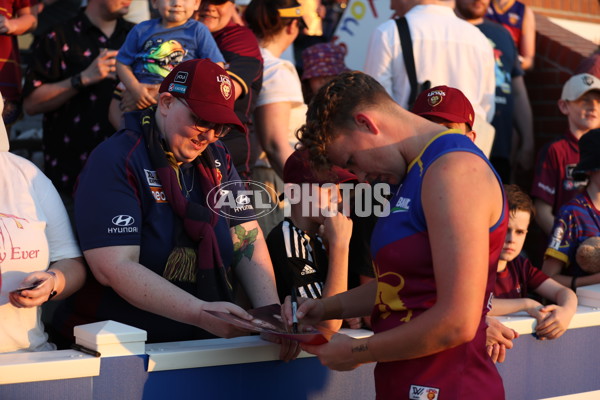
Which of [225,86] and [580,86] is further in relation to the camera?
[580,86]

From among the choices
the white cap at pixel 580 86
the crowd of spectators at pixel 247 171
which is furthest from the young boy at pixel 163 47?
the white cap at pixel 580 86

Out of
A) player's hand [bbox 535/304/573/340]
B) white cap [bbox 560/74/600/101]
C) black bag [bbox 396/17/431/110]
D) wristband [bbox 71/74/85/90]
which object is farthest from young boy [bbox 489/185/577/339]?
wristband [bbox 71/74/85/90]

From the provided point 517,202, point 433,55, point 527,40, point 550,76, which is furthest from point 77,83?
point 550,76

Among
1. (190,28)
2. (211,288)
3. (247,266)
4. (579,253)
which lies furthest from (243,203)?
(579,253)

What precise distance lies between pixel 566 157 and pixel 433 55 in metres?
1.37

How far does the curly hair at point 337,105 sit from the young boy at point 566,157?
3.61m

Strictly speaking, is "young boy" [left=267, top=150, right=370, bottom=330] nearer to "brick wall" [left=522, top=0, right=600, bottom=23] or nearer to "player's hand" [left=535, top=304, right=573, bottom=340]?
"player's hand" [left=535, top=304, right=573, bottom=340]

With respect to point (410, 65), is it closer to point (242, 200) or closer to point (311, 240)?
point (311, 240)

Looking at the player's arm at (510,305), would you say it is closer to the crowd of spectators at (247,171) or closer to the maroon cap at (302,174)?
the crowd of spectators at (247,171)

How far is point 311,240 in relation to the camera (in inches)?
141

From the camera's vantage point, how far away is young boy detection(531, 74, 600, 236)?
570cm

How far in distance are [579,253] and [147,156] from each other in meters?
2.59

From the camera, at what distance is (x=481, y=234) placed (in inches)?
84.3

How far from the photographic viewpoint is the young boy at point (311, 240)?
10.9 feet
